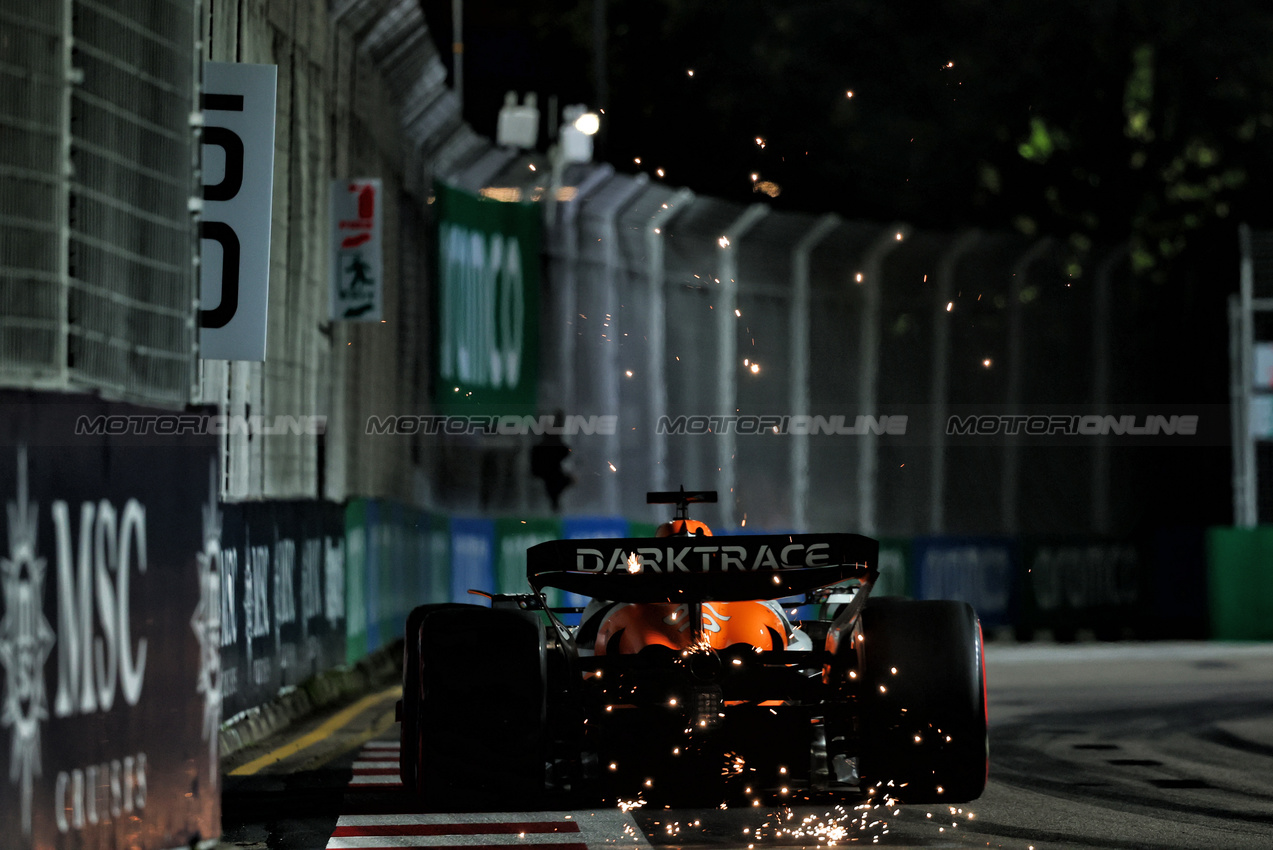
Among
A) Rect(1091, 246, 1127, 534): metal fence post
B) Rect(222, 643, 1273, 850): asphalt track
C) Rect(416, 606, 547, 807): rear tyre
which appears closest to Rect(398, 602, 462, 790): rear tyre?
Rect(416, 606, 547, 807): rear tyre

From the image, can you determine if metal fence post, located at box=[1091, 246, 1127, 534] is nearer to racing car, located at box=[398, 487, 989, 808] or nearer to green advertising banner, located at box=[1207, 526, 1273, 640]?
green advertising banner, located at box=[1207, 526, 1273, 640]

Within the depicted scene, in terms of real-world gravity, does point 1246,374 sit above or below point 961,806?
above

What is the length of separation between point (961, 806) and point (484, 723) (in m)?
2.28

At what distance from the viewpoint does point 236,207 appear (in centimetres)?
947

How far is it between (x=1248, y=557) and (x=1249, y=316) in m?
3.03

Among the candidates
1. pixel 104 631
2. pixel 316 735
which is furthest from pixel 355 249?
pixel 104 631

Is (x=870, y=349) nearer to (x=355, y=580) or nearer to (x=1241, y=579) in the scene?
(x=1241, y=579)

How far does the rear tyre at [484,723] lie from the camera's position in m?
7.34

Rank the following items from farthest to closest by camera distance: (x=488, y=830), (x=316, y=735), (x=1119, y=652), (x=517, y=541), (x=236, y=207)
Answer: (x=1119, y=652) → (x=517, y=541) → (x=316, y=735) → (x=236, y=207) → (x=488, y=830)

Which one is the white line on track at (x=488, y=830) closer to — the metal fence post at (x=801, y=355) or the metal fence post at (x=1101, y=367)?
the metal fence post at (x=801, y=355)

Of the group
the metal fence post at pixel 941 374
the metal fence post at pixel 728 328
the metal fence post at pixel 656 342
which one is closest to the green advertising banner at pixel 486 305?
the metal fence post at pixel 656 342

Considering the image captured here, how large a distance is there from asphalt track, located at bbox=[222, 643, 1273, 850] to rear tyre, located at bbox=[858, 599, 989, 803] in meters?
0.20

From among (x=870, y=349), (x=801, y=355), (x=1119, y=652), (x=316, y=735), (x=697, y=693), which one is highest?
(x=870, y=349)

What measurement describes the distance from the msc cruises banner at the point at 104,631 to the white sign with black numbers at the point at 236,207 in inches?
81.4
